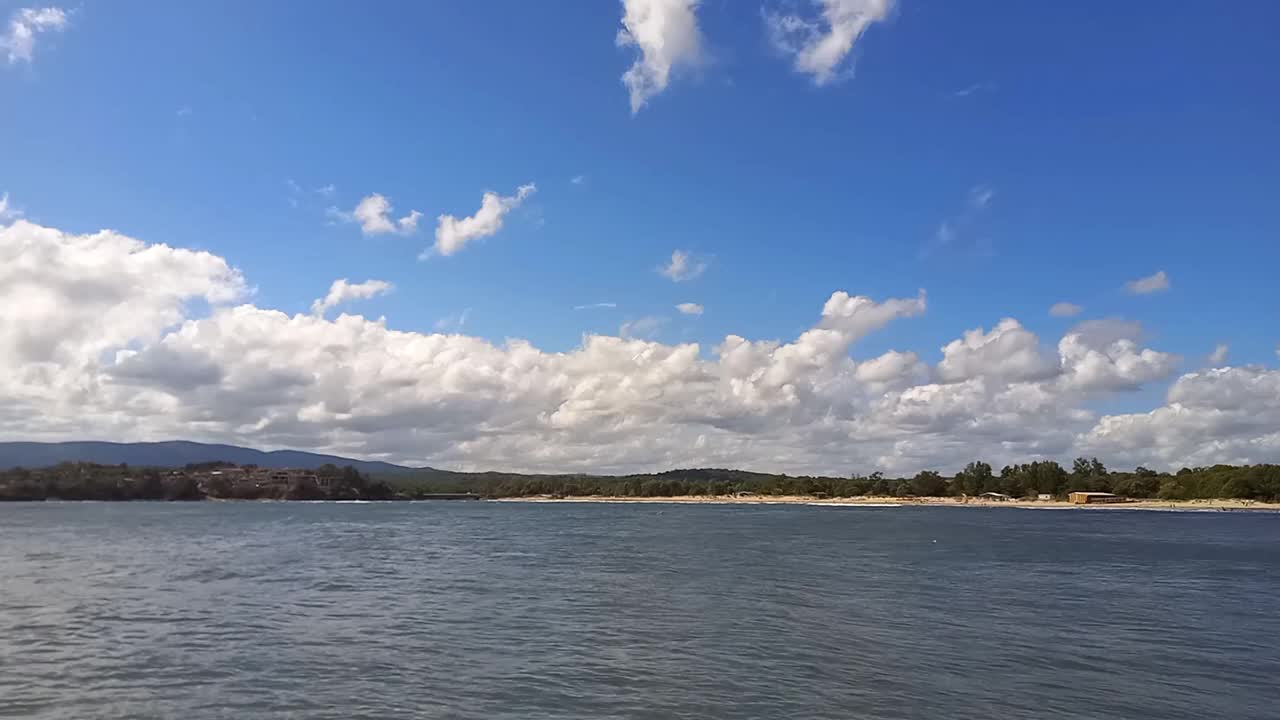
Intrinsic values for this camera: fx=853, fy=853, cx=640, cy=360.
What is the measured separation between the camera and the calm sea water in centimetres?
2469

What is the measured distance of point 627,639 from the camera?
34438 millimetres

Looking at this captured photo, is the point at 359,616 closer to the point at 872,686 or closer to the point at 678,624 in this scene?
the point at 678,624

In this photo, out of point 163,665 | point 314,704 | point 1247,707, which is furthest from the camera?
point 163,665

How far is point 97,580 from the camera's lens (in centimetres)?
5403

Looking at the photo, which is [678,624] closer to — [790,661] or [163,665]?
[790,661]

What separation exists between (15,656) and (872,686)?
2906 centimetres

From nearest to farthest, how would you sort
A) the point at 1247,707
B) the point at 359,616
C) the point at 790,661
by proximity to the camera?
the point at 1247,707, the point at 790,661, the point at 359,616

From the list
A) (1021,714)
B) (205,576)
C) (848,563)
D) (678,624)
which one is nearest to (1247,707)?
(1021,714)

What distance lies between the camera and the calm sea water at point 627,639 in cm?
2469

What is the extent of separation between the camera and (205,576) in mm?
57156

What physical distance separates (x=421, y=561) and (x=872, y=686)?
52282 mm

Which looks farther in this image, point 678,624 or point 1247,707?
point 678,624

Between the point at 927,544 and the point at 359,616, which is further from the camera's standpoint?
the point at 927,544

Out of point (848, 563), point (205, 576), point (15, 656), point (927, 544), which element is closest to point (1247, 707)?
point (15, 656)
